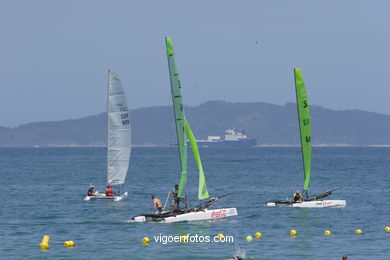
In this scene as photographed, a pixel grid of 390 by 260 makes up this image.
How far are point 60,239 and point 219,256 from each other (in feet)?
33.9

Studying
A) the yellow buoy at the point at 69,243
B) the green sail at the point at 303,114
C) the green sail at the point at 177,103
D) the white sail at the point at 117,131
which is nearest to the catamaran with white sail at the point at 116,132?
the white sail at the point at 117,131

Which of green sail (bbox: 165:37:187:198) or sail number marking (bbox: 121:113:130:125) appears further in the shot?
sail number marking (bbox: 121:113:130:125)

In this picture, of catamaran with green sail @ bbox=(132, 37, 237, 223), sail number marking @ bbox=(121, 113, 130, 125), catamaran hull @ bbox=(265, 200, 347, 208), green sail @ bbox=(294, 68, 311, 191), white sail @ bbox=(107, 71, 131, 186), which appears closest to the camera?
catamaran with green sail @ bbox=(132, 37, 237, 223)

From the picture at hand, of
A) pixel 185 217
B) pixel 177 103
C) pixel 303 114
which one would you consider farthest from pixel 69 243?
pixel 303 114

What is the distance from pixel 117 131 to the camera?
240ft

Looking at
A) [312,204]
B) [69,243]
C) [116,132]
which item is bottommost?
[69,243]

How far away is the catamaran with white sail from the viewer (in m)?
72.6

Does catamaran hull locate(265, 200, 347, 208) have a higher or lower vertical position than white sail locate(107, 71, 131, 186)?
lower

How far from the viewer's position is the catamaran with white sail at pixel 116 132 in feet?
238

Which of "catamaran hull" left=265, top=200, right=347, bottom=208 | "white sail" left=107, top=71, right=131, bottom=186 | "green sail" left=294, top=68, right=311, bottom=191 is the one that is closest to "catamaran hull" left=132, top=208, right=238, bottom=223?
"catamaran hull" left=265, top=200, right=347, bottom=208

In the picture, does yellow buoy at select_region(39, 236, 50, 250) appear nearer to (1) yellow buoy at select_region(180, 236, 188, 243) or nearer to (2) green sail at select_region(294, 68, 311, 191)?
(1) yellow buoy at select_region(180, 236, 188, 243)

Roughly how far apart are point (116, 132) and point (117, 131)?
12cm

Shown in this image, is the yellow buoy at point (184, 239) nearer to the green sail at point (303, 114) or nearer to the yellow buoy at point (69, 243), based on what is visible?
the yellow buoy at point (69, 243)

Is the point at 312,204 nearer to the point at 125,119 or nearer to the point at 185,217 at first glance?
the point at 185,217
